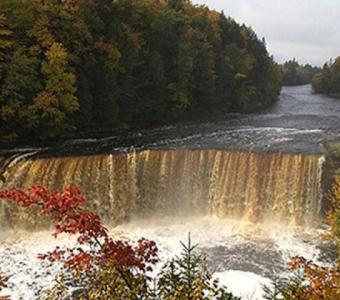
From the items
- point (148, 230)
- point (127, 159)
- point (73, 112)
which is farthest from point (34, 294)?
point (73, 112)

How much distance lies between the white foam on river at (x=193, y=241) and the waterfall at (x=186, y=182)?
0.58 metres

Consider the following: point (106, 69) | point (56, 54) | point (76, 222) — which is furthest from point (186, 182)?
point (76, 222)

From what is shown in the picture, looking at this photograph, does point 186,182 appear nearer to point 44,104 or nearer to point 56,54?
point 44,104

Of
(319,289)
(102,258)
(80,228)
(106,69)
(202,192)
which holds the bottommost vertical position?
(202,192)

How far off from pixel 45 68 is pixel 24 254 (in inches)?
422

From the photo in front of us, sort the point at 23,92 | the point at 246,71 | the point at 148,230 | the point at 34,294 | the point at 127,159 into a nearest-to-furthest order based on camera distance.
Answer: the point at 34,294
the point at 148,230
the point at 127,159
the point at 23,92
the point at 246,71

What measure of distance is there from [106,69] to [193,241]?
13891mm

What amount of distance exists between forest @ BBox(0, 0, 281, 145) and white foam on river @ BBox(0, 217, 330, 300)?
303 inches

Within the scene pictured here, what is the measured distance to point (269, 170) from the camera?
17562 millimetres

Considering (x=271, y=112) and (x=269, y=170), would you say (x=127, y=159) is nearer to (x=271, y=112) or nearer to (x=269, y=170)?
(x=269, y=170)

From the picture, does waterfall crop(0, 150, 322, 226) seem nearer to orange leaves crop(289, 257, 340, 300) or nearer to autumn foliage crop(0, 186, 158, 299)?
orange leaves crop(289, 257, 340, 300)

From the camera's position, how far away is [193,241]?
50.4ft

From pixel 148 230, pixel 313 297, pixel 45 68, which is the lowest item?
pixel 148 230

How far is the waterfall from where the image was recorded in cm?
1714
